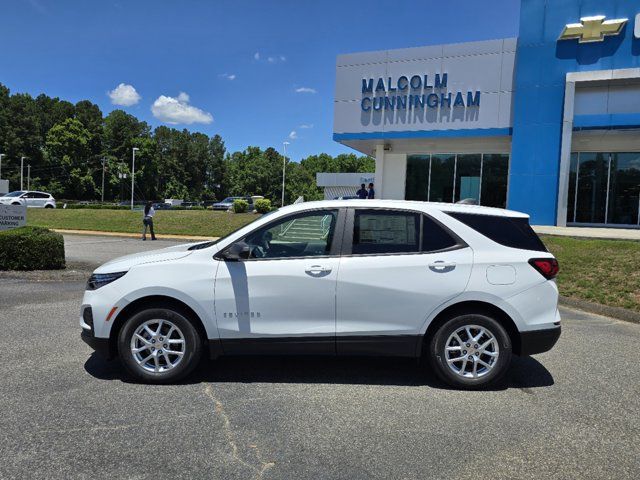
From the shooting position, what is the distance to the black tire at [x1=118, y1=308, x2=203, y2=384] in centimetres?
429

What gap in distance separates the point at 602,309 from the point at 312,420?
21.9 feet

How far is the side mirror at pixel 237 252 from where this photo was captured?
425cm

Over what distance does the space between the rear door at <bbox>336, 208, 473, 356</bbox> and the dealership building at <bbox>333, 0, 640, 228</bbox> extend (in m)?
16.7

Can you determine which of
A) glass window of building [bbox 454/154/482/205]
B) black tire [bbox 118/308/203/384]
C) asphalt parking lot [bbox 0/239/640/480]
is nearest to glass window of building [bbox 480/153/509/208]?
glass window of building [bbox 454/154/482/205]

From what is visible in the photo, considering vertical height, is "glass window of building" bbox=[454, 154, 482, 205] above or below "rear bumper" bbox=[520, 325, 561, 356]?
above

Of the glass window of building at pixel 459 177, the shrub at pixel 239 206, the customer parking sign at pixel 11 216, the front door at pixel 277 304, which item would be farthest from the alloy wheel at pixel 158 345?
the shrub at pixel 239 206

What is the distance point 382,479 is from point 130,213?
91.9ft

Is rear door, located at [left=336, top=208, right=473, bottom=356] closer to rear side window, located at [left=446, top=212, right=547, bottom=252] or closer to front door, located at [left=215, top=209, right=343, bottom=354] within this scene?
front door, located at [left=215, top=209, right=343, bottom=354]

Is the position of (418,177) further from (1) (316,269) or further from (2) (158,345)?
(2) (158,345)

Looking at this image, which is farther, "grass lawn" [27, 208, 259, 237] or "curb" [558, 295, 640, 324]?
"grass lawn" [27, 208, 259, 237]

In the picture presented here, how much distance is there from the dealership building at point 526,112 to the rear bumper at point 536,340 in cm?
1619

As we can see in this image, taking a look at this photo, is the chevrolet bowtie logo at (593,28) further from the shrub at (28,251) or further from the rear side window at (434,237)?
the shrub at (28,251)

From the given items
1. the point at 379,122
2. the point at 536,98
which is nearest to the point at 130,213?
the point at 379,122

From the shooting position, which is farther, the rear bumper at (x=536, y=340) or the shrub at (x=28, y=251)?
the shrub at (x=28, y=251)
